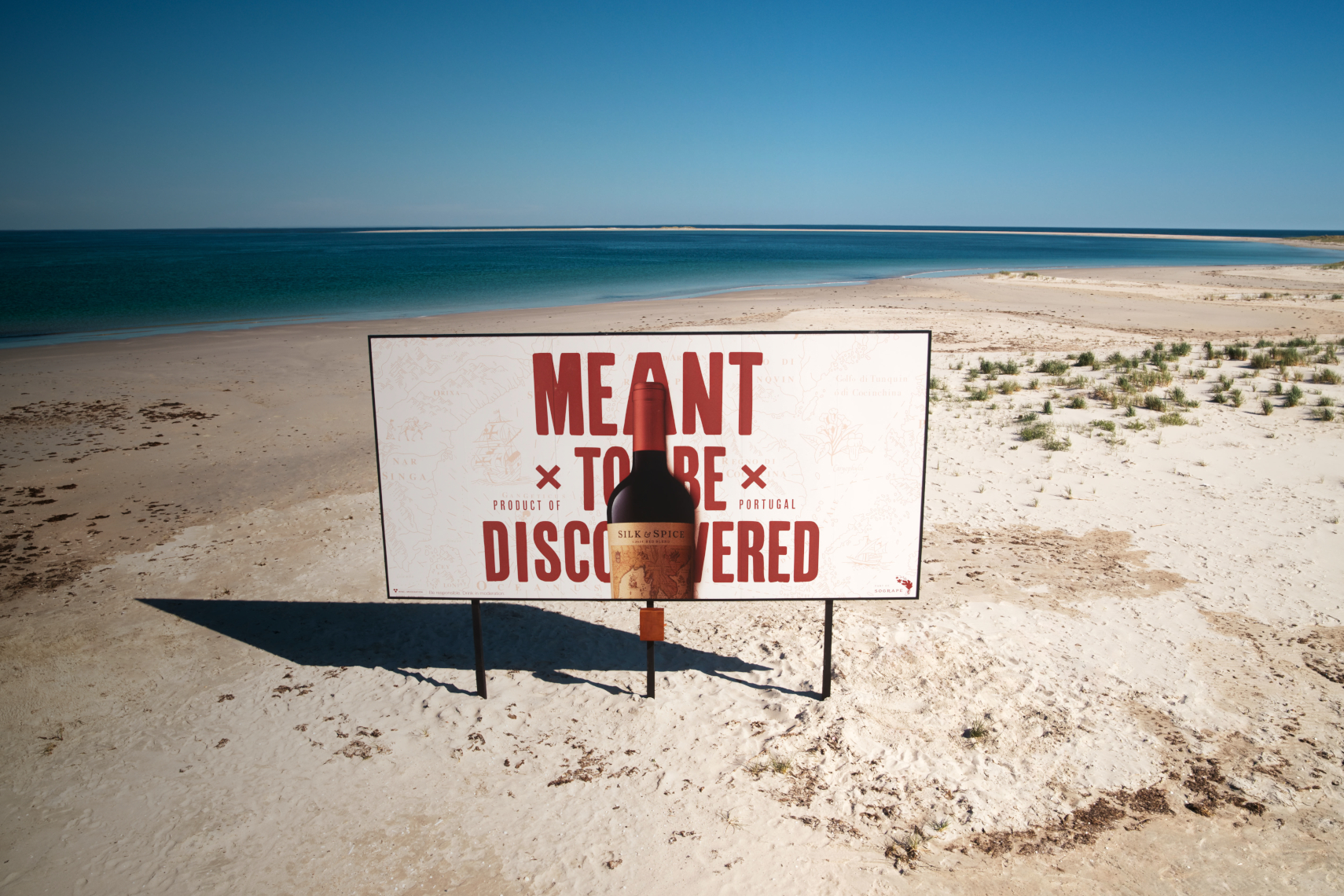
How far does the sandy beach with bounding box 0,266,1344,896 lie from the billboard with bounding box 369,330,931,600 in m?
0.92

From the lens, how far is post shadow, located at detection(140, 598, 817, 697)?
5.20 m

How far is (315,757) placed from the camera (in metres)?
4.23

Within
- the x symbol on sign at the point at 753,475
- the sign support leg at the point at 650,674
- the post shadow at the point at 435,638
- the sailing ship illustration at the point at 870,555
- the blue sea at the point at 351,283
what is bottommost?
the post shadow at the point at 435,638

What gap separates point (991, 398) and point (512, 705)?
34.7 ft

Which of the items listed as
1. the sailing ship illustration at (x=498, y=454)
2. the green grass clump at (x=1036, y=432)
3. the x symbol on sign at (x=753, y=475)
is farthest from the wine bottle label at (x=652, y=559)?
the green grass clump at (x=1036, y=432)

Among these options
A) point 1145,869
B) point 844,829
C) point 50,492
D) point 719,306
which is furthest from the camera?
point 719,306

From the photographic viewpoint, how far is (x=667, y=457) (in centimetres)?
430

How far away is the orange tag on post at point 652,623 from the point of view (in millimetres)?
4527

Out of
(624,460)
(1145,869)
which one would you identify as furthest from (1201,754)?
(624,460)

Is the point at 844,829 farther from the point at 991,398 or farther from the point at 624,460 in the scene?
the point at 991,398

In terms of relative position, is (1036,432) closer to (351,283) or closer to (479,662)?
(479,662)

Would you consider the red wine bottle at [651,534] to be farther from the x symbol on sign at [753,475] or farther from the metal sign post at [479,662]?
the metal sign post at [479,662]

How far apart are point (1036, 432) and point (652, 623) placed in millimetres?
7917

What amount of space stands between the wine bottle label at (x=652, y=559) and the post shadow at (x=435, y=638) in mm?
932
